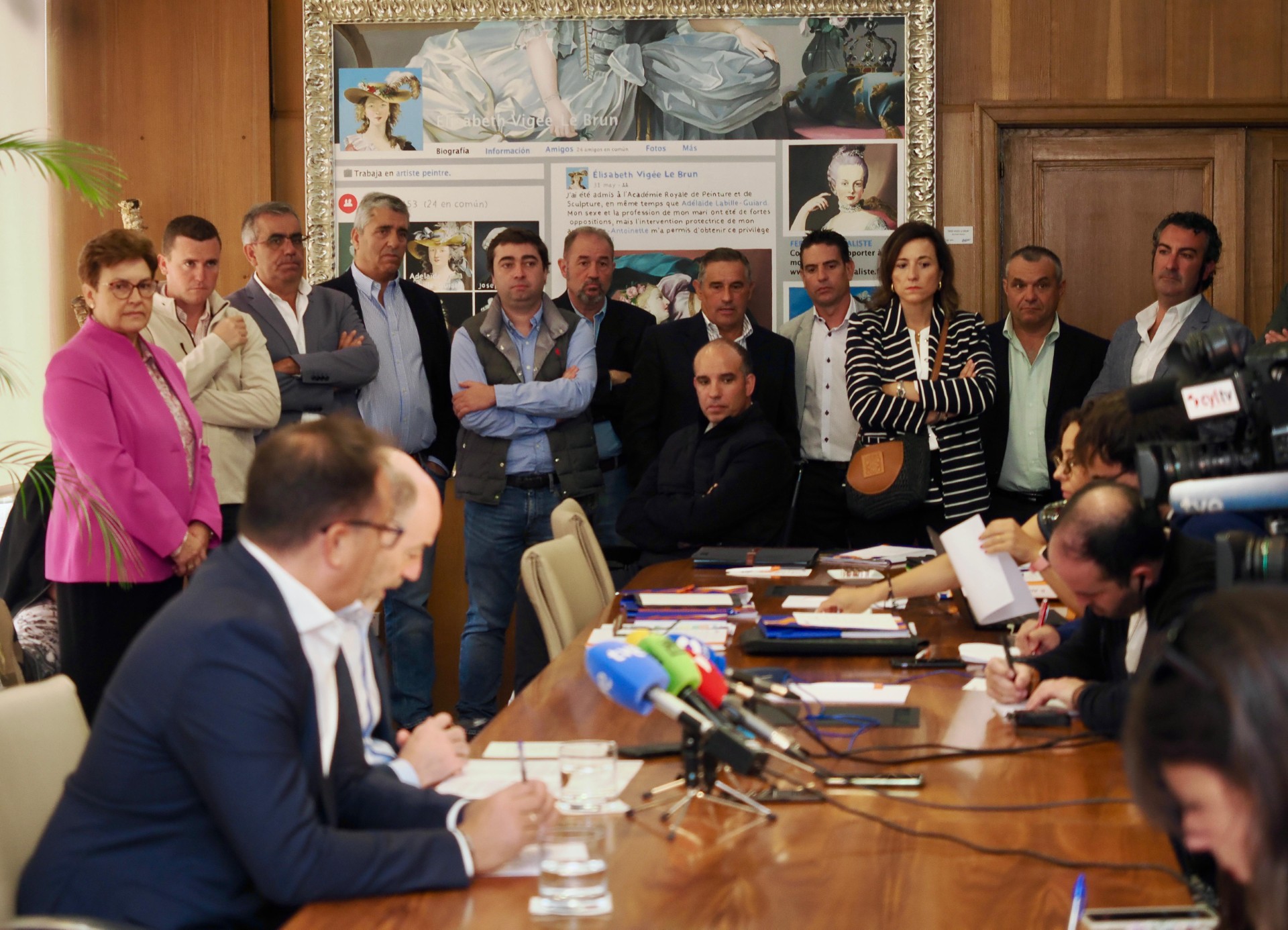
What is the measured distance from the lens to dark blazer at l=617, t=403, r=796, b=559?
448cm

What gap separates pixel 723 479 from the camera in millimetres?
4477

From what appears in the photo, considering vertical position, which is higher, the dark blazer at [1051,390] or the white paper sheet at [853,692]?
the dark blazer at [1051,390]

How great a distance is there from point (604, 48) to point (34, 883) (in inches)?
203

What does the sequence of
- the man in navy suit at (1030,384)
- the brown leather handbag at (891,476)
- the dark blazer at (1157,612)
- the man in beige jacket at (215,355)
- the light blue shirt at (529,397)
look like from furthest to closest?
1. the man in navy suit at (1030,384)
2. the light blue shirt at (529,397)
3. the brown leather handbag at (891,476)
4. the man in beige jacket at (215,355)
5. the dark blazer at (1157,612)

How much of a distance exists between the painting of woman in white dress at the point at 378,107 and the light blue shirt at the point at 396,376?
49.8 inches

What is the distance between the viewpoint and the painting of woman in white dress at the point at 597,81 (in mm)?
6125

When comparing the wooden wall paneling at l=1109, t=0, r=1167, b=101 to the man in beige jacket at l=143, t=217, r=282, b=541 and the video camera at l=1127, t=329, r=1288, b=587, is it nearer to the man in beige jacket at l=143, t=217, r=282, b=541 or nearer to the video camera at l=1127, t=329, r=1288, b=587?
the man in beige jacket at l=143, t=217, r=282, b=541

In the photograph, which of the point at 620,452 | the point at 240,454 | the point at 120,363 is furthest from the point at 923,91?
the point at 120,363

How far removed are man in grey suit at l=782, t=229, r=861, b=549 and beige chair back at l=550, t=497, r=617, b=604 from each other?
4.25ft

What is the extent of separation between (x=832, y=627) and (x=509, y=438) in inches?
84.9

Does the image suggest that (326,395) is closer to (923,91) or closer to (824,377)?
(824,377)

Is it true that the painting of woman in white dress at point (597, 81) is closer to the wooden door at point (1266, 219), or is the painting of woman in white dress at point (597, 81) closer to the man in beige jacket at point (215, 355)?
the man in beige jacket at point (215, 355)

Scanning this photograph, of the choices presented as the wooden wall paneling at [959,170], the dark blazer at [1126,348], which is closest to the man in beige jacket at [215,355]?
the dark blazer at [1126,348]

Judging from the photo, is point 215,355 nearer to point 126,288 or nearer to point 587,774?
point 126,288
